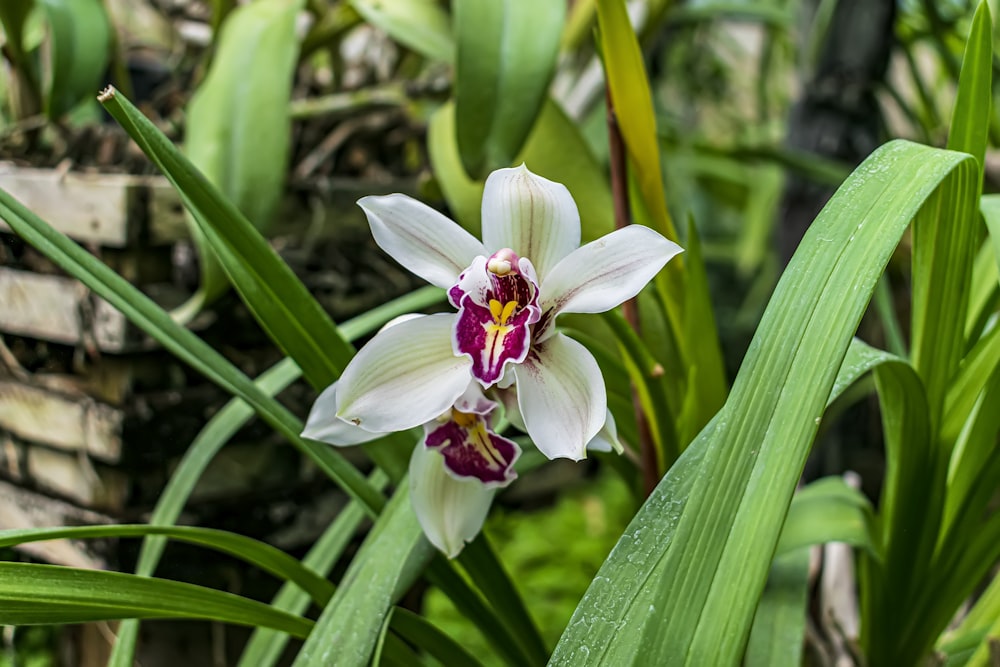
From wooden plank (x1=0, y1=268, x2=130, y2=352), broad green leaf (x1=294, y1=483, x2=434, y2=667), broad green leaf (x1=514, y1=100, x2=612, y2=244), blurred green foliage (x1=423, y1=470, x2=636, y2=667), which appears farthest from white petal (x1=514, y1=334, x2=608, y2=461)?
blurred green foliage (x1=423, y1=470, x2=636, y2=667)

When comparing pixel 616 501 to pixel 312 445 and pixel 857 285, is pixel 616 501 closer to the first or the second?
pixel 312 445

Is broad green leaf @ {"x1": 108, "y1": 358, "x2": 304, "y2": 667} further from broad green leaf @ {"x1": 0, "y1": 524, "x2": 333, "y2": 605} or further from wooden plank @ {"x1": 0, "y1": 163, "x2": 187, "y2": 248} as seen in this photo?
wooden plank @ {"x1": 0, "y1": 163, "x2": 187, "y2": 248}

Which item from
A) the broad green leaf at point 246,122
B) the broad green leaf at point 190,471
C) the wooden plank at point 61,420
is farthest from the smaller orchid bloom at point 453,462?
the wooden plank at point 61,420

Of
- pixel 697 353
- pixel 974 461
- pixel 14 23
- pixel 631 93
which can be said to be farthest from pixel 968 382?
pixel 14 23

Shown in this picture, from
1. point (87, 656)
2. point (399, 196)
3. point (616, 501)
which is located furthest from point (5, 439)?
point (616, 501)

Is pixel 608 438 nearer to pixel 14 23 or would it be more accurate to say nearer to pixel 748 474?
pixel 748 474

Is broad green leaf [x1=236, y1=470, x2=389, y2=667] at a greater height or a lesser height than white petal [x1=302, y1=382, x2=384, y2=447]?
lesser

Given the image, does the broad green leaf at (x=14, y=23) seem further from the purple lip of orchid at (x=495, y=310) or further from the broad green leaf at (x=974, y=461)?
the broad green leaf at (x=974, y=461)
